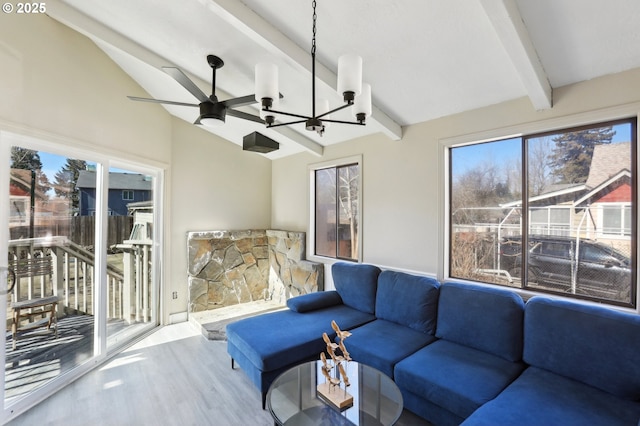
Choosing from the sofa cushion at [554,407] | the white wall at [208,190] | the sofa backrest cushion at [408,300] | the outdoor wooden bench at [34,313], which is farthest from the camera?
the white wall at [208,190]

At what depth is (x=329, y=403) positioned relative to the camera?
1771 mm

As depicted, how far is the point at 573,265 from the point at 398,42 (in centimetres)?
223

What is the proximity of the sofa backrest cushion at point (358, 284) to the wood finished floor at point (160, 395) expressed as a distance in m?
1.13

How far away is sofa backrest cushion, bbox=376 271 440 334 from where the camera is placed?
2.68 meters

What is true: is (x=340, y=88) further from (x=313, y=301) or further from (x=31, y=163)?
(x=31, y=163)

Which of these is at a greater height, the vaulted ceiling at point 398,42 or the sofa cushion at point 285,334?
the vaulted ceiling at point 398,42

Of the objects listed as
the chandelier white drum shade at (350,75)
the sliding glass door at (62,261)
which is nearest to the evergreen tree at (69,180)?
the sliding glass door at (62,261)

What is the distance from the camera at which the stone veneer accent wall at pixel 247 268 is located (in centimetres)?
427

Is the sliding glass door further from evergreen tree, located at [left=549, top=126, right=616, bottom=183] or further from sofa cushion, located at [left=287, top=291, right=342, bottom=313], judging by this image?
evergreen tree, located at [left=549, top=126, right=616, bottom=183]

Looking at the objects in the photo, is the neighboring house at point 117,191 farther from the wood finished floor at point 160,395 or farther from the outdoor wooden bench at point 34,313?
the wood finished floor at point 160,395

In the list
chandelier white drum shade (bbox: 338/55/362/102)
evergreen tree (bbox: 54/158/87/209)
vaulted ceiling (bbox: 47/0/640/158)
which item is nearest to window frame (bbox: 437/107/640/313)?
vaulted ceiling (bbox: 47/0/640/158)

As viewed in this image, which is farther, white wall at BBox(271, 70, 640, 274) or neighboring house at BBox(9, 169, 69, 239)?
neighboring house at BBox(9, 169, 69, 239)

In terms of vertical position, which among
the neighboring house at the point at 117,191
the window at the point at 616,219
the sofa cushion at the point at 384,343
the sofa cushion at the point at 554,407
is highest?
the neighboring house at the point at 117,191
